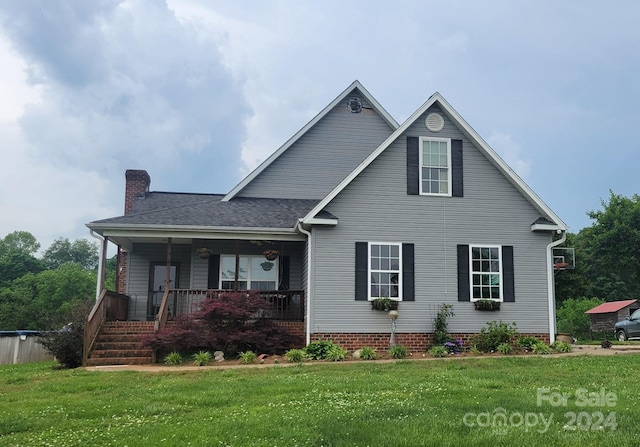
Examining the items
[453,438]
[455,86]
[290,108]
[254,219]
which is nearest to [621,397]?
[453,438]

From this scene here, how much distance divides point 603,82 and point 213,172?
23217 mm

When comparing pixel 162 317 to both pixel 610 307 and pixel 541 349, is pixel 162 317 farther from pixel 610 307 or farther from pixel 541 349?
pixel 610 307

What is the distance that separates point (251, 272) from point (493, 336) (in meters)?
6.87

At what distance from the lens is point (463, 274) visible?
48.6 ft

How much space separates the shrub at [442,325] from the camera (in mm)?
14273

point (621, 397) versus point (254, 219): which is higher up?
point (254, 219)

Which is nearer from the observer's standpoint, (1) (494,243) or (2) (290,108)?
(1) (494,243)

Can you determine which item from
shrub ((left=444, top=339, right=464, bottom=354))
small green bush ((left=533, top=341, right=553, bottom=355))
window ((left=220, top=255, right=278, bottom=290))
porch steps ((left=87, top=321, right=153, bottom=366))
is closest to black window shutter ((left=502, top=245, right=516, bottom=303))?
small green bush ((left=533, top=341, right=553, bottom=355))

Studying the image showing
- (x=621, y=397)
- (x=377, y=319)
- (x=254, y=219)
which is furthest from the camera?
(x=254, y=219)

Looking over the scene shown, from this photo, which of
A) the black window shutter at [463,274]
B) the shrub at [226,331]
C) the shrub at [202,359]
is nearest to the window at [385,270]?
the black window shutter at [463,274]

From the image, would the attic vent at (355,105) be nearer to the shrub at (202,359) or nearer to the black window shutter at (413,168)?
the black window shutter at (413,168)

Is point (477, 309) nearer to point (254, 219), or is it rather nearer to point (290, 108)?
point (254, 219)

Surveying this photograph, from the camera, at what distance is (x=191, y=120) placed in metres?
30.7

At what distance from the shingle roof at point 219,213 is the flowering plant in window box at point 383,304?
7.83 ft
